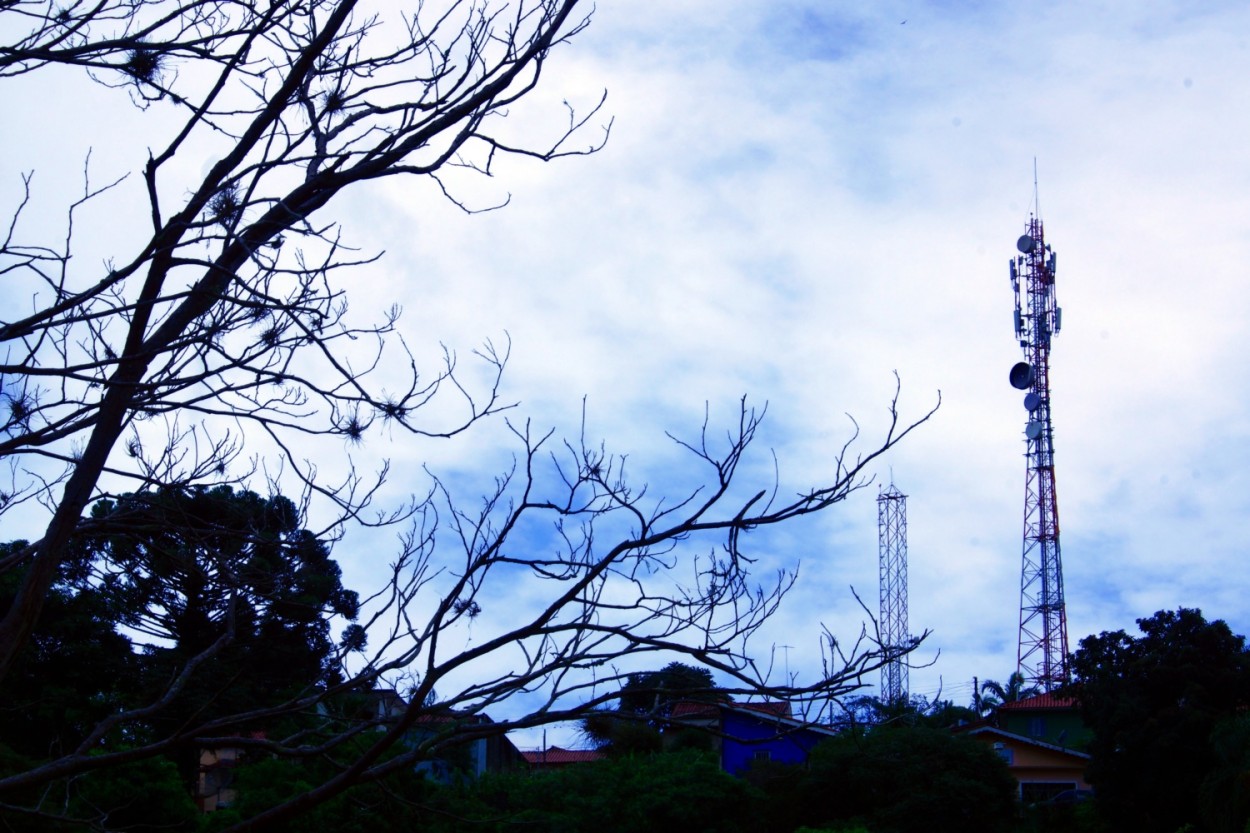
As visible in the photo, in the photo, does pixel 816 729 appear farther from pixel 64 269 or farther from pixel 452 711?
pixel 64 269

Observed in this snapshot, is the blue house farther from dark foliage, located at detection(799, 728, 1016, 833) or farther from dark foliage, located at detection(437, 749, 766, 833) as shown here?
dark foliage, located at detection(799, 728, 1016, 833)

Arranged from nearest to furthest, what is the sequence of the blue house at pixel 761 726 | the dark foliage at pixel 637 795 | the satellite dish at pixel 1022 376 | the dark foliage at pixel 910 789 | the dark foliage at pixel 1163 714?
1. the blue house at pixel 761 726
2. the dark foliage at pixel 637 795
3. the dark foliage at pixel 910 789
4. the dark foliage at pixel 1163 714
5. the satellite dish at pixel 1022 376

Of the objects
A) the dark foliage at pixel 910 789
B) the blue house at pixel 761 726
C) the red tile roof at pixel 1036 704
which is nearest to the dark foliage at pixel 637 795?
the dark foliage at pixel 910 789

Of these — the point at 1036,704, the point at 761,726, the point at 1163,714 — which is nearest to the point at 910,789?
the point at 1163,714

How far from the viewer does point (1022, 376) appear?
2958cm

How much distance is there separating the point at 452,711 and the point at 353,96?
185 centimetres

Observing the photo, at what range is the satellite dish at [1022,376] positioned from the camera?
96.6ft

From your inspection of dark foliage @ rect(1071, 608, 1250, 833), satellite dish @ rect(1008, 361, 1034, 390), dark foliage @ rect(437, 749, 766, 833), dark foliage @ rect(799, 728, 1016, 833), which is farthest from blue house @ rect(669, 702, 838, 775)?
satellite dish @ rect(1008, 361, 1034, 390)

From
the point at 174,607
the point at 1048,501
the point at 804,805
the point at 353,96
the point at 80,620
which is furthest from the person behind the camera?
the point at 1048,501

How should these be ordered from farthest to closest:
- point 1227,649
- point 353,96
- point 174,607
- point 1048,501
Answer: point 1048,501
point 1227,649
point 174,607
point 353,96

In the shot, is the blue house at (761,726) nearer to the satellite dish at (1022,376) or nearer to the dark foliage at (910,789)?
the dark foliage at (910,789)


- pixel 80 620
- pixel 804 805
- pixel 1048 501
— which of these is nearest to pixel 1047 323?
pixel 1048 501

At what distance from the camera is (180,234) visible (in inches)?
Answer: 132

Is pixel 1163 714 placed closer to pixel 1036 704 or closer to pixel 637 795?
pixel 1036 704
